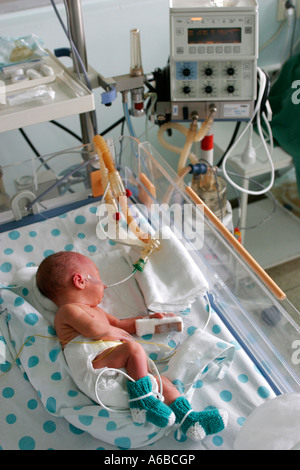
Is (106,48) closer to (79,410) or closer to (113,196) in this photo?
(113,196)

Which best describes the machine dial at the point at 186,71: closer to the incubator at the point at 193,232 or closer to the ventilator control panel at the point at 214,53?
the ventilator control panel at the point at 214,53

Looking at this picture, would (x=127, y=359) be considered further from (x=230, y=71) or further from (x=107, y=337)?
(x=230, y=71)

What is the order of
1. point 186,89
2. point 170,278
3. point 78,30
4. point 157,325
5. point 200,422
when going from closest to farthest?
1. point 200,422
2. point 157,325
3. point 170,278
4. point 78,30
5. point 186,89

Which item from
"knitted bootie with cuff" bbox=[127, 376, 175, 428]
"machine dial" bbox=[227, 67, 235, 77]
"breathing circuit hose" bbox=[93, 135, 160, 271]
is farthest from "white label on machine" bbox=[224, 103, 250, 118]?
"knitted bootie with cuff" bbox=[127, 376, 175, 428]

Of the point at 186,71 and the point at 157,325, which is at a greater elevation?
the point at 186,71

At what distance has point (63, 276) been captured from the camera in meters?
1.52

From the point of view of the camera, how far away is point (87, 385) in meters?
1.30

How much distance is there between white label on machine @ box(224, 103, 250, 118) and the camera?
1.90 metres

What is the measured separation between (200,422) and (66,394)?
0.34 m

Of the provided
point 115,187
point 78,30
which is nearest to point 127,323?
point 115,187

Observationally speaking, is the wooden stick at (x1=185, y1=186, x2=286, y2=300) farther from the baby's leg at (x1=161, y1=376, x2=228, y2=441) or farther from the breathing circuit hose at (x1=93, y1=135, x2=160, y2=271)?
the baby's leg at (x1=161, y1=376, x2=228, y2=441)

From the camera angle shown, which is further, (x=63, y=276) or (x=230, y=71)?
(x=230, y=71)

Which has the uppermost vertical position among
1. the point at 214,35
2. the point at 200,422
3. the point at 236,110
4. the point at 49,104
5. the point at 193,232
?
the point at 214,35

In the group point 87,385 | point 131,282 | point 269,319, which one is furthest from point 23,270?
point 269,319
